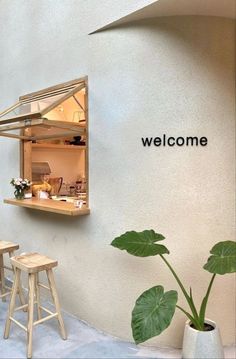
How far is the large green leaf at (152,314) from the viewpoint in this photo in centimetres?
202

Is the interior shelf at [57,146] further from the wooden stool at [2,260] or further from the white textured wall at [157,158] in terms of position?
the white textured wall at [157,158]

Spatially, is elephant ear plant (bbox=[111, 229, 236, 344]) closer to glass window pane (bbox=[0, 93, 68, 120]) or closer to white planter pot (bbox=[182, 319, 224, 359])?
white planter pot (bbox=[182, 319, 224, 359])

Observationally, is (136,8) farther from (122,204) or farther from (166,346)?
(166,346)

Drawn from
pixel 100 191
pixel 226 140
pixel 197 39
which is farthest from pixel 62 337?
pixel 197 39

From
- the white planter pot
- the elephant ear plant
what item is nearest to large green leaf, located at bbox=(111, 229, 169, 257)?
the elephant ear plant

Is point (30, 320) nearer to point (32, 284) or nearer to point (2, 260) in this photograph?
point (32, 284)

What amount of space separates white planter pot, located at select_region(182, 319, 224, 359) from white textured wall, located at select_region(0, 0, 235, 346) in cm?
34

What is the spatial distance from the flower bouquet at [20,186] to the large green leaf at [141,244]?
175 centimetres

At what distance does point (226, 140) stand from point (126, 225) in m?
1.14

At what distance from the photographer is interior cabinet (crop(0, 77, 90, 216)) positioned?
2941 mm

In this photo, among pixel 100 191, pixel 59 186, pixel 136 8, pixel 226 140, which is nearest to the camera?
pixel 136 8

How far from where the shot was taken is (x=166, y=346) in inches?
104

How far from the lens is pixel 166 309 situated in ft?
6.82

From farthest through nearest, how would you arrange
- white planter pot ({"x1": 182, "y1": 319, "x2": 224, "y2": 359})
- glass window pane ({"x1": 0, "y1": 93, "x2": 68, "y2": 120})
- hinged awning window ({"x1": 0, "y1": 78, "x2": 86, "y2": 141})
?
1. glass window pane ({"x1": 0, "y1": 93, "x2": 68, "y2": 120})
2. hinged awning window ({"x1": 0, "y1": 78, "x2": 86, "y2": 141})
3. white planter pot ({"x1": 182, "y1": 319, "x2": 224, "y2": 359})
